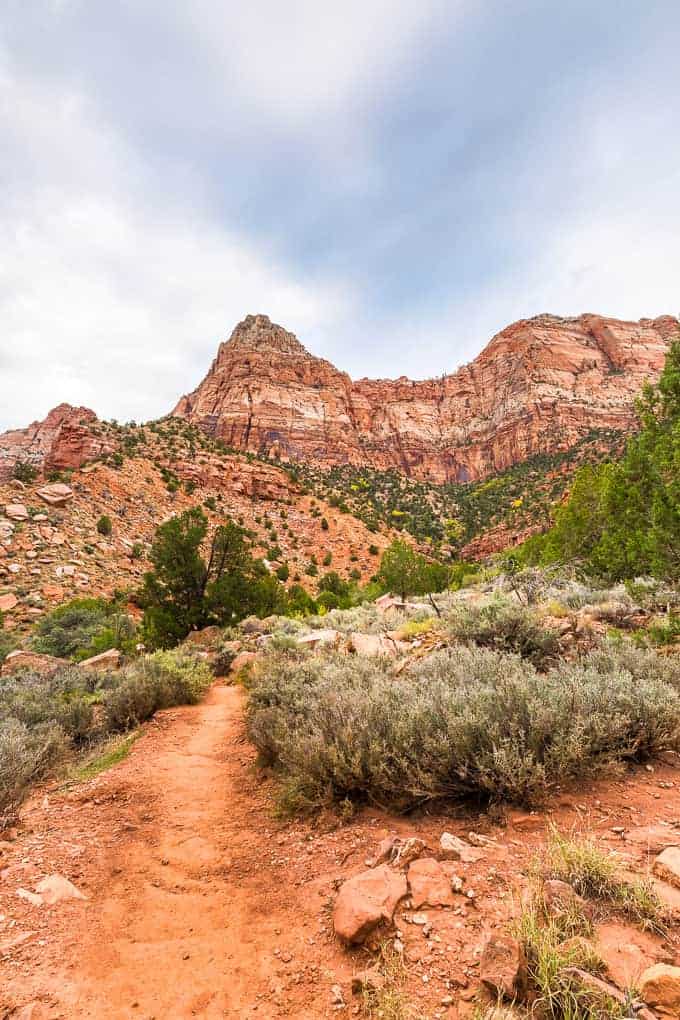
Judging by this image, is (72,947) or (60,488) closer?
(72,947)

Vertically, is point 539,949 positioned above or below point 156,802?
above

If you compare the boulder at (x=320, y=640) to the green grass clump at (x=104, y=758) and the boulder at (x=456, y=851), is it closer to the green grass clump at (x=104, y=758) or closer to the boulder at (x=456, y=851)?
the green grass clump at (x=104, y=758)

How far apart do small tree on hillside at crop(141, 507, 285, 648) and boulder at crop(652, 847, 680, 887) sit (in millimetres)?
12287

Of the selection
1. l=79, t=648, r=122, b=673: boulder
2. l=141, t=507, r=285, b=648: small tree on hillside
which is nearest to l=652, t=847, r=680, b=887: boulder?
l=79, t=648, r=122, b=673: boulder

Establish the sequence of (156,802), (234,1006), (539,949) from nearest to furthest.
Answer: (539,949), (234,1006), (156,802)

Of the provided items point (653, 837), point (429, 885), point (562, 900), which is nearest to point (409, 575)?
point (653, 837)

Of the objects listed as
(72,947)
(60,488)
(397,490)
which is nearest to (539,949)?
(72,947)

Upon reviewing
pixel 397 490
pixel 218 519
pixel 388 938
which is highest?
pixel 397 490

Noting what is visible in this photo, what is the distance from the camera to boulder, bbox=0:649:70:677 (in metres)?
10.5

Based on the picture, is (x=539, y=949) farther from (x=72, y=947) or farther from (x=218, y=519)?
(x=218, y=519)

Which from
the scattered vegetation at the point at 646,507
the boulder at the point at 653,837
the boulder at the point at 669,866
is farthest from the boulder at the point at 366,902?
the scattered vegetation at the point at 646,507

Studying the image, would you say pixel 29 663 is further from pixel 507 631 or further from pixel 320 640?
pixel 507 631

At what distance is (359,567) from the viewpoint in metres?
34.9

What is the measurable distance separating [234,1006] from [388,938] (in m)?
0.75
